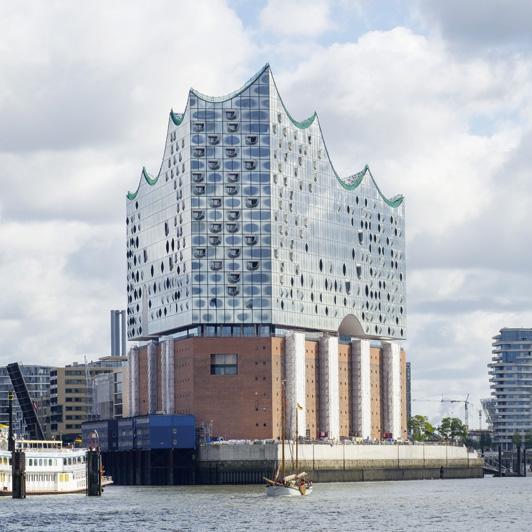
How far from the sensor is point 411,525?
141m

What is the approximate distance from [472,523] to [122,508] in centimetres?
4153

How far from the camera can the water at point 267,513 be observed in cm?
14062

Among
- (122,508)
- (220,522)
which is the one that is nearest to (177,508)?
(122,508)

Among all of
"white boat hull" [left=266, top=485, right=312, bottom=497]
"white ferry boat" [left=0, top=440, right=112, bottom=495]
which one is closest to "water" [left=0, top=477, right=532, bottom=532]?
"white ferry boat" [left=0, top=440, right=112, bottom=495]

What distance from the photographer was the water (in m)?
141

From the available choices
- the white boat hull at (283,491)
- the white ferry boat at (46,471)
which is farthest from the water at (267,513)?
the white boat hull at (283,491)

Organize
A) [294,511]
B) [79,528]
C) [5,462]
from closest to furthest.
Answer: [79,528]
[294,511]
[5,462]

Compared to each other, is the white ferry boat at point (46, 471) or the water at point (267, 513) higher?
the white ferry boat at point (46, 471)

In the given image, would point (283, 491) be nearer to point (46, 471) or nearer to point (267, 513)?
point (46, 471)

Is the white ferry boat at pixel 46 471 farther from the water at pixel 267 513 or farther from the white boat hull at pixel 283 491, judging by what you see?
the white boat hull at pixel 283 491

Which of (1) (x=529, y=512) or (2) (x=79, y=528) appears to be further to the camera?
(1) (x=529, y=512)

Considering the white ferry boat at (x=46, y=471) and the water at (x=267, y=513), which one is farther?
the white ferry boat at (x=46, y=471)

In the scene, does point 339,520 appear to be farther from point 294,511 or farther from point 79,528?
point 79,528

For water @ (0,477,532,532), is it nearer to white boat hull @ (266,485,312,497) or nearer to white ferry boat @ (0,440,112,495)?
white ferry boat @ (0,440,112,495)
